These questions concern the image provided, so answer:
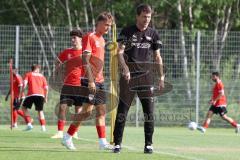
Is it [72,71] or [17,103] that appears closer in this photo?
[72,71]

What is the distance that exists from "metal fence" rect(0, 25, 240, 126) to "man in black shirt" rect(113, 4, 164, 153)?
46.2 ft

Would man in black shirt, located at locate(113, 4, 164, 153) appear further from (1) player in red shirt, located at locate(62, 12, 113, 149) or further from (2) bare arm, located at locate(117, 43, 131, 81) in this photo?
(1) player in red shirt, located at locate(62, 12, 113, 149)

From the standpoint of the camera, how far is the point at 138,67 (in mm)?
12914

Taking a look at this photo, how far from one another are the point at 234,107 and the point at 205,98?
1017mm

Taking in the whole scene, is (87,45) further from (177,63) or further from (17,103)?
(177,63)

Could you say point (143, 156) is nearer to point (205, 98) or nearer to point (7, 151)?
point (7, 151)

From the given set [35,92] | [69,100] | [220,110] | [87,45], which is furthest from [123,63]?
[220,110]

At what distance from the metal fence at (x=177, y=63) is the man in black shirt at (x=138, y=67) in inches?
555

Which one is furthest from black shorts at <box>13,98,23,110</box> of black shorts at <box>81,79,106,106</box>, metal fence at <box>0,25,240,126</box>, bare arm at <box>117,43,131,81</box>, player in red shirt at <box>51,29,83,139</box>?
bare arm at <box>117,43,131,81</box>

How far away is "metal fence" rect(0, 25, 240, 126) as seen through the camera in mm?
27280

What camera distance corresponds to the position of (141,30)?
12.9 meters

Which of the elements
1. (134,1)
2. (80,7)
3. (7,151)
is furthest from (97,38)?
(80,7)

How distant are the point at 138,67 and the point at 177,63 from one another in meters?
15.1

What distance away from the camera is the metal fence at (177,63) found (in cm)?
2728
